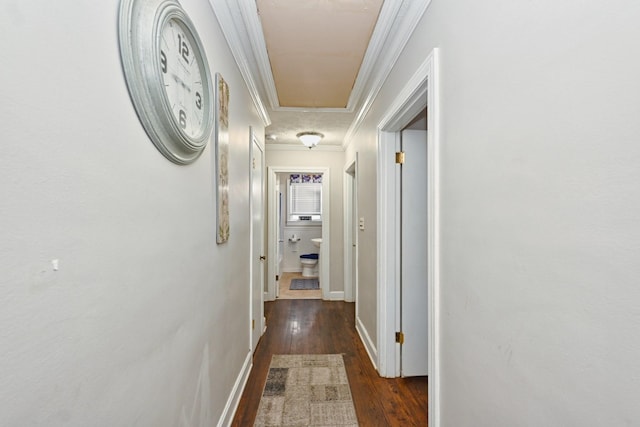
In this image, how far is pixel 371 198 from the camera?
2.78m

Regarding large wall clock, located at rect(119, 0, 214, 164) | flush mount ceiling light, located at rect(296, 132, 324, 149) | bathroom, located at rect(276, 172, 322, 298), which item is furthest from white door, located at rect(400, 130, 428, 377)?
bathroom, located at rect(276, 172, 322, 298)

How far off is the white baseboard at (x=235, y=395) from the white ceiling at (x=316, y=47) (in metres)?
2.20

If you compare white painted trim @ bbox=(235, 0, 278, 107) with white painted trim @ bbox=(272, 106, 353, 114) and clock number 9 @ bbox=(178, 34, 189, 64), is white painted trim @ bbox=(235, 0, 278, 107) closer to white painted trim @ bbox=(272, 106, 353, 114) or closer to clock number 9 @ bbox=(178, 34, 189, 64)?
white painted trim @ bbox=(272, 106, 353, 114)

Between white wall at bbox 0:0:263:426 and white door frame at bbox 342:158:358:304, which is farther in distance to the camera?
white door frame at bbox 342:158:358:304

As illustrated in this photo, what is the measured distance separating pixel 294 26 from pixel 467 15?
113 centimetres

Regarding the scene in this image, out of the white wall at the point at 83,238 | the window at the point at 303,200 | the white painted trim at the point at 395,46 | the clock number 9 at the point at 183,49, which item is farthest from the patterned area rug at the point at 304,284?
the clock number 9 at the point at 183,49

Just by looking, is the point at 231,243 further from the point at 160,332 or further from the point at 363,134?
the point at 363,134

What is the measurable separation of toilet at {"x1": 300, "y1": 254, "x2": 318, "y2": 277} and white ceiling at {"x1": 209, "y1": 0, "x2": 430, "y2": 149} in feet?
11.5

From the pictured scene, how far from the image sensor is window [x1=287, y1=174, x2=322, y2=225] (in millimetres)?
6754

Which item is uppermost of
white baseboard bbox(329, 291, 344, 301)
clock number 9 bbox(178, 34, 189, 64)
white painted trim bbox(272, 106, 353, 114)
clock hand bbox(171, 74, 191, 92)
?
white painted trim bbox(272, 106, 353, 114)

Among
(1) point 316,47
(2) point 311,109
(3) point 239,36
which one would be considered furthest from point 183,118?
(2) point 311,109

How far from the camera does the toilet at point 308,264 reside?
243 inches

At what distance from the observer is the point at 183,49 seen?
112cm

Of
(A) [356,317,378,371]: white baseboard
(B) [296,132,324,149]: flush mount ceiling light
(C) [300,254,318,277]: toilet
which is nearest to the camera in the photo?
(A) [356,317,378,371]: white baseboard
